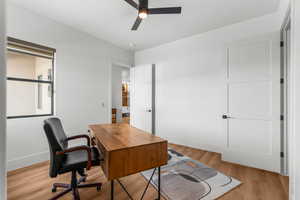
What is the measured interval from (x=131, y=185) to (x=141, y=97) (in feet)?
8.82

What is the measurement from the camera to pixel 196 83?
11.8 feet

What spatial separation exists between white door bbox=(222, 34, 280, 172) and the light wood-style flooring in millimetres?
279

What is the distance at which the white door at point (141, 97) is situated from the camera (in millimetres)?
4259

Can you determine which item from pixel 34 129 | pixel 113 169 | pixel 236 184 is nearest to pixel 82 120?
pixel 34 129

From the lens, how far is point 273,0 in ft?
7.55

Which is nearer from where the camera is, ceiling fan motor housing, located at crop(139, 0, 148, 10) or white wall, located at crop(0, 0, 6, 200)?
white wall, located at crop(0, 0, 6, 200)

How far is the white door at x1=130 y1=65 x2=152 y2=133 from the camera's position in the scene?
14.0 ft

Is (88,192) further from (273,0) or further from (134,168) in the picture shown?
(273,0)

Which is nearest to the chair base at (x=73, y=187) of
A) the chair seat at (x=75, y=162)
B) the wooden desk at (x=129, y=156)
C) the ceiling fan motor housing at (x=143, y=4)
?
the chair seat at (x=75, y=162)

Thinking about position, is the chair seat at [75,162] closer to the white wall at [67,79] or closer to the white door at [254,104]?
the white wall at [67,79]

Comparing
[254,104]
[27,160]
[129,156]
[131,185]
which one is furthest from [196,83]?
[27,160]

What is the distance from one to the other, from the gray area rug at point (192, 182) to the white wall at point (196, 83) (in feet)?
2.80

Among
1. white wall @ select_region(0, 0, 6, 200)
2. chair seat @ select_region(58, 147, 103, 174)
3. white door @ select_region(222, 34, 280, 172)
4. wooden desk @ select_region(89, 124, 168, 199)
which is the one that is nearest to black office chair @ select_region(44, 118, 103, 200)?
chair seat @ select_region(58, 147, 103, 174)

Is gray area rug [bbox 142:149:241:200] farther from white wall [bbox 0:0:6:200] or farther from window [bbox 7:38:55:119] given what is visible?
window [bbox 7:38:55:119]
